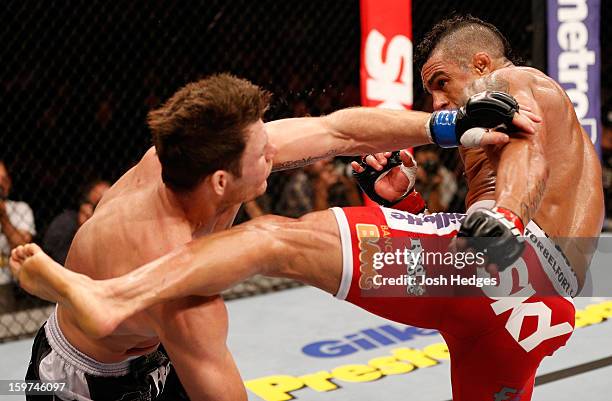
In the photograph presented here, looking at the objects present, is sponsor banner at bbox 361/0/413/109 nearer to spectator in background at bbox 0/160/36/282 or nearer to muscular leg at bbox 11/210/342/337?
spectator in background at bbox 0/160/36/282

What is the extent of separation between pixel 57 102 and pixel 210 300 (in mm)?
3203

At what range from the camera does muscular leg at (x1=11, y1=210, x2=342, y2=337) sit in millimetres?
1331

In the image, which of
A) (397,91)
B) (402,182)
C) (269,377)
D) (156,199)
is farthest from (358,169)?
(397,91)

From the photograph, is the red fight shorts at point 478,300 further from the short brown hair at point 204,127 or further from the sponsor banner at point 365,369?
the sponsor banner at point 365,369

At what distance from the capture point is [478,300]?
149 centimetres

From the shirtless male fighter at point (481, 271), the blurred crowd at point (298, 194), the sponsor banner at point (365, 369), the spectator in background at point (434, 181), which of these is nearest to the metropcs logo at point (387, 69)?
the blurred crowd at point (298, 194)

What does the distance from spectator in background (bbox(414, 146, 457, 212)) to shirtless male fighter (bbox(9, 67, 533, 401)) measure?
11.4ft

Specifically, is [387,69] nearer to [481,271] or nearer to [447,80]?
[447,80]

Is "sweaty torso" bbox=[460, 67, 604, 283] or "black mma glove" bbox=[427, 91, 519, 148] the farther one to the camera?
"sweaty torso" bbox=[460, 67, 604, 283]

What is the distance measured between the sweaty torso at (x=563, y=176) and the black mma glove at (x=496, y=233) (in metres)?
0.29

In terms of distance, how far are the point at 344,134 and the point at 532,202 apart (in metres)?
0.52

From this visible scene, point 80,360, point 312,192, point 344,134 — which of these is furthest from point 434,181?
point 80,360

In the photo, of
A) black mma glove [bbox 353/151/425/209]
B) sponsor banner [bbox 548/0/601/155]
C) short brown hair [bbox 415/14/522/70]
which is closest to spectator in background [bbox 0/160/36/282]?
black mma glove [bbox 353/151/425/209]

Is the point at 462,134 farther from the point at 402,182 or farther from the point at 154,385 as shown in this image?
the point at 154,385
